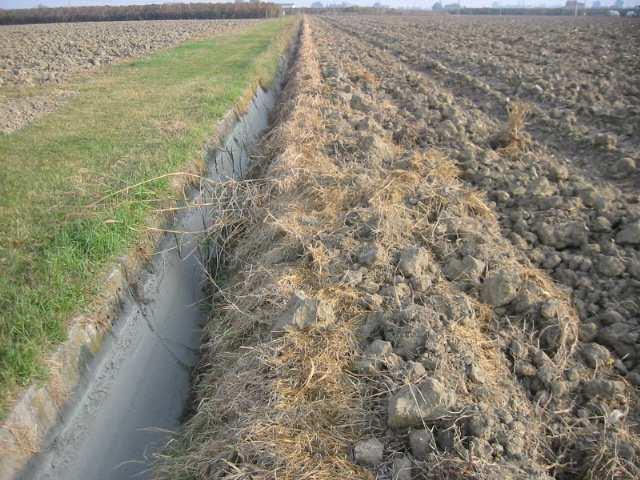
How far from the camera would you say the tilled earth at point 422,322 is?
232 cm

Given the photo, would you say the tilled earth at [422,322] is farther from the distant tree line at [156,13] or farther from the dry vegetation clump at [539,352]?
the distant tree line at [156,13]

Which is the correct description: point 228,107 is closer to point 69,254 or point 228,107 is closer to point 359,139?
point 359,139

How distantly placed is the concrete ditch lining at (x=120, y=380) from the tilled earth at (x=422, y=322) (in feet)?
1.15

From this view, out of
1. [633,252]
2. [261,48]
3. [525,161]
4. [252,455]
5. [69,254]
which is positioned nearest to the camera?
[252,455]

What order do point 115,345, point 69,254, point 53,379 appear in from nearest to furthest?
point 53,379
point 115,345
point 69,254

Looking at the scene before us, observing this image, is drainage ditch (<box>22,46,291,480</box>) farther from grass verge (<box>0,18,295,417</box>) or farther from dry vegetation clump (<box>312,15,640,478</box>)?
dry vegetation clump (<box>312,15,640,478</box>)

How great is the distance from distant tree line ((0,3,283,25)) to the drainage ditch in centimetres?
6254

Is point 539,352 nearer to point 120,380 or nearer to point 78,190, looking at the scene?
point 120,380

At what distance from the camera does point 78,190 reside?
4.63m

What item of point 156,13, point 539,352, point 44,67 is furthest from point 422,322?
point 156,13

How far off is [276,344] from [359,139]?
397 centimetres

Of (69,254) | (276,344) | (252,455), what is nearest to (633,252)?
(276,344)

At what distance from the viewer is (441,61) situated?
14.3m

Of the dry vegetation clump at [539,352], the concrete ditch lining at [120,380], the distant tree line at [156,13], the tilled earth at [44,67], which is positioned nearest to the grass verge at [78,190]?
the concrete ditch lining at [120,380]
